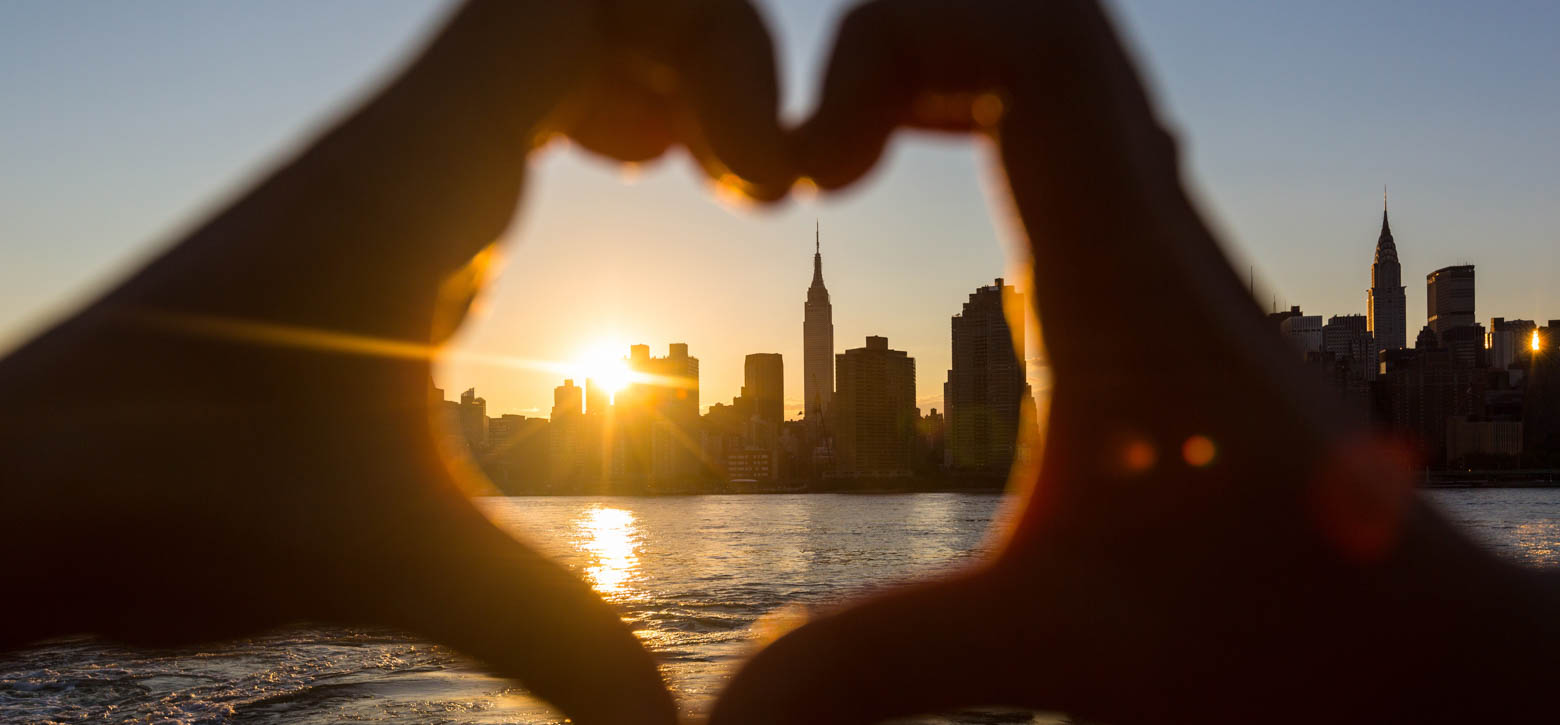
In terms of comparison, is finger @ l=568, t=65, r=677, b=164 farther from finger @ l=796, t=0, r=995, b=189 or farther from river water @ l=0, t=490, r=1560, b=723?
river water @ l=0, t=490, r=1560, b=723

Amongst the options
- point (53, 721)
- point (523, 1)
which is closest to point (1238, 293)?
point (523, 1)

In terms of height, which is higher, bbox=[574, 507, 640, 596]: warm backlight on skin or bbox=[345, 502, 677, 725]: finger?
bbox=[345, 502, 677, 725]: finger

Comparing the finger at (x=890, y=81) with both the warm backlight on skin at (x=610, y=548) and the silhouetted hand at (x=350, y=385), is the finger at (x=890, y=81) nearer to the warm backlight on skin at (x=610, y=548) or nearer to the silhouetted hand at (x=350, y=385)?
the silhouetted hand at (x=350, y=385)

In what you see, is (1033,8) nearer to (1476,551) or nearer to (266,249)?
(1476,551)

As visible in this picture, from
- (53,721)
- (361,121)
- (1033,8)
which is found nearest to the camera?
(1033,8)

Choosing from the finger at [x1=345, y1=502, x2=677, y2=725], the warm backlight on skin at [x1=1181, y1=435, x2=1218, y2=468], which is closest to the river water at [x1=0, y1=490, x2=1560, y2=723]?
the finger at [x1=345, y1=502, x2=677, y2=725]

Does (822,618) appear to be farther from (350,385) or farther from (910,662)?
(350,385)

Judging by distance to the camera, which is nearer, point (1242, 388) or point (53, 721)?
point (1242, 388)

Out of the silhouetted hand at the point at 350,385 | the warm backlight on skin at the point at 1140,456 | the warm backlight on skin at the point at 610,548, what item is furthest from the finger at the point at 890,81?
the warm backlight on skin at the point at 610,548
